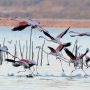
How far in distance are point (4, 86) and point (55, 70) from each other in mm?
1144

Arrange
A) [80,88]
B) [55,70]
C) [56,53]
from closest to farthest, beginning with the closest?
[56,53], [80,88], [55,70]

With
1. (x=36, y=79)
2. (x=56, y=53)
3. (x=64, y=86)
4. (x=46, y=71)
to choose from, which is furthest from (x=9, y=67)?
(x=56, y=53)

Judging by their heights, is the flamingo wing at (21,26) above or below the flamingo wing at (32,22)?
below

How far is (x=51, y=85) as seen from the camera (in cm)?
406

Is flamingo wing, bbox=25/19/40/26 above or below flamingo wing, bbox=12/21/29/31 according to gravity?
above

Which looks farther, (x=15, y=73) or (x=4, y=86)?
(x=15, y=73)

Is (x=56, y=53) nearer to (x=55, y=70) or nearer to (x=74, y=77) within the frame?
(x=74, y=77)

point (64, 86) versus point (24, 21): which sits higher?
point (24, 21)

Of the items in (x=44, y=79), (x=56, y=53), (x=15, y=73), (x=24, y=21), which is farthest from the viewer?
(x=15, y=73)

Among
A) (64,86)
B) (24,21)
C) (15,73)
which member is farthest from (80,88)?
(24,21)

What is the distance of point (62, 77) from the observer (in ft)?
14.5

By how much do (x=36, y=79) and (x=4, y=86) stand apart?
420 mm

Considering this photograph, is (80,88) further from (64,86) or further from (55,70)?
(55,70)

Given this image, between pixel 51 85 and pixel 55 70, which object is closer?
pixel 51 85
